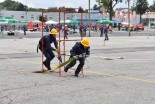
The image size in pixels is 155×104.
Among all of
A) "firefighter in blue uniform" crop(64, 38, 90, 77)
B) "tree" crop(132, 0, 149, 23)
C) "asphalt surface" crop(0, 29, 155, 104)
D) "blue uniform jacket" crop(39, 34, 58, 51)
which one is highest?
"tree" crop(132, 0, 149, 23)

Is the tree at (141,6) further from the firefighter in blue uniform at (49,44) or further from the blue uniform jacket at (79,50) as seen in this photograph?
the blue uniform jacket at (79,50)

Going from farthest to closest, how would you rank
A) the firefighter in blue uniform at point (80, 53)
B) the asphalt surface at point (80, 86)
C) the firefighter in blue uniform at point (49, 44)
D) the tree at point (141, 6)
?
the tree at point (141, 6)
the firefighter in blue uniform at point (49, 44)
the firefighter in blue uniform at point (80, 53)
the asphalt surface at point (80, 86)

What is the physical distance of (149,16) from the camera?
152m

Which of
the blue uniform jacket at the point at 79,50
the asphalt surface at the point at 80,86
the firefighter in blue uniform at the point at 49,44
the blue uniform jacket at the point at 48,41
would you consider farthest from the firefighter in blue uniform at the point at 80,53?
the blue uniform jacket at the point at 48,41

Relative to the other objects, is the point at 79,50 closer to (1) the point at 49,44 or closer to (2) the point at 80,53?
(2) the point at 80,53

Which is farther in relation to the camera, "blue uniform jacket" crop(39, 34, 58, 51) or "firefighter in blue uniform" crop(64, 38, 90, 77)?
"blue uniform jacket" crop(39, 34, 58, 51)

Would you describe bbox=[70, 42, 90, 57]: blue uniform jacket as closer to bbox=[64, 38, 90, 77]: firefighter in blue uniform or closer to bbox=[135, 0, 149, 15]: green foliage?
bbox=[64, 38, 90, 77]: firefighter in blue uniform

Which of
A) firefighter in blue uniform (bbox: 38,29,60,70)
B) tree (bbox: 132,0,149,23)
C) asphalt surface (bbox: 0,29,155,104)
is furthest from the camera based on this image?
tree (bbox: 132,0,149,23)

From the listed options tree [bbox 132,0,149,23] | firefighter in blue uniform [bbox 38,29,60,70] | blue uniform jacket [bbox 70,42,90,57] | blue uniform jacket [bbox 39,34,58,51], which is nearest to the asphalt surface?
firefighter in blue uniform [bbox 38,29,60,70]

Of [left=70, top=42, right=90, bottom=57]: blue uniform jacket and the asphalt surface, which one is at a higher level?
[left=70, top=42, right=90, bottom=57]: blue uniform jacket

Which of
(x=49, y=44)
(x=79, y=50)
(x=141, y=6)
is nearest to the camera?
(x=79, y=50)

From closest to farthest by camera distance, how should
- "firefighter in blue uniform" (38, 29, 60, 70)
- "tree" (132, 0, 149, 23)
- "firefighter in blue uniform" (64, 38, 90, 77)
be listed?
1. "firefighter in blue uniform" (64, 38, 90, 77)
2. "firefighter in blue uniform" (38, 29, 60, 70)
3. "tree" (132, 0, 149, 23)

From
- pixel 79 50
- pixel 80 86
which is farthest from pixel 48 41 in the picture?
pixel 80 86

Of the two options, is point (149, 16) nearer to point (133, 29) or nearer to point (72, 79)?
point (133, 29)
